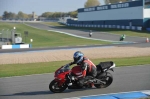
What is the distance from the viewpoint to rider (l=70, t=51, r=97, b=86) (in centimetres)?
928

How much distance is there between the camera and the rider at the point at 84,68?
9281 millimetres

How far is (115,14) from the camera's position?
6900cm

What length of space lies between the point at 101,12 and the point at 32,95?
224 ft

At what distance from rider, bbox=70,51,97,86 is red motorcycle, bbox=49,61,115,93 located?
11 centimetres

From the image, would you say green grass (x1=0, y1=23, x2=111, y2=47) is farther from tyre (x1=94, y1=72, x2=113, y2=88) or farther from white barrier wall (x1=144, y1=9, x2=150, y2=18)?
tyre (x1=94, y1=72, x2=113, y2=88)

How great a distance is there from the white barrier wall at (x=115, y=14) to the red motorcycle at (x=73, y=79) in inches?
2005

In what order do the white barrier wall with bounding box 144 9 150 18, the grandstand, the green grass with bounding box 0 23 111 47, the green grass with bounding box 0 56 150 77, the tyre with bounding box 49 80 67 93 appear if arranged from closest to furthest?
the tyre with bounding box 49 80 67 93
the green grass with bounding box 0 56 150 77
the green grass with bounding box 0 23 111 47
the white barrier wall with bounding box 144 9 150 18
the grandstand

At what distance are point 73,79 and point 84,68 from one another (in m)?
0.49

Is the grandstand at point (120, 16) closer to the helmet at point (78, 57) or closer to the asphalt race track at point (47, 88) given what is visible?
the asphalt race track at point (47, 88)

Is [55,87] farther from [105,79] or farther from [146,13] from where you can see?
[146,13]

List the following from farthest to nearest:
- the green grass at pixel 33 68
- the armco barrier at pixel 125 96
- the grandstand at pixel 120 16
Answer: the grandstand at pixel 120 16, the green grass at pixel 33 68, the armco barrier at pixel 125 96

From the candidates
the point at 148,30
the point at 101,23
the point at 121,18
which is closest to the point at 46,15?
the point at 101,23

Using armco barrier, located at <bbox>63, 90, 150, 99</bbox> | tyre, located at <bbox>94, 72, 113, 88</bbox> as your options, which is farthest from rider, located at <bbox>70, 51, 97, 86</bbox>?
armco barrier, located at <bbox>63, 90, 150, 99</bbox>

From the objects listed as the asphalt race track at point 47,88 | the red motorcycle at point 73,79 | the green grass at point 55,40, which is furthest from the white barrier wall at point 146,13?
the red motorcycle at point 73,79
